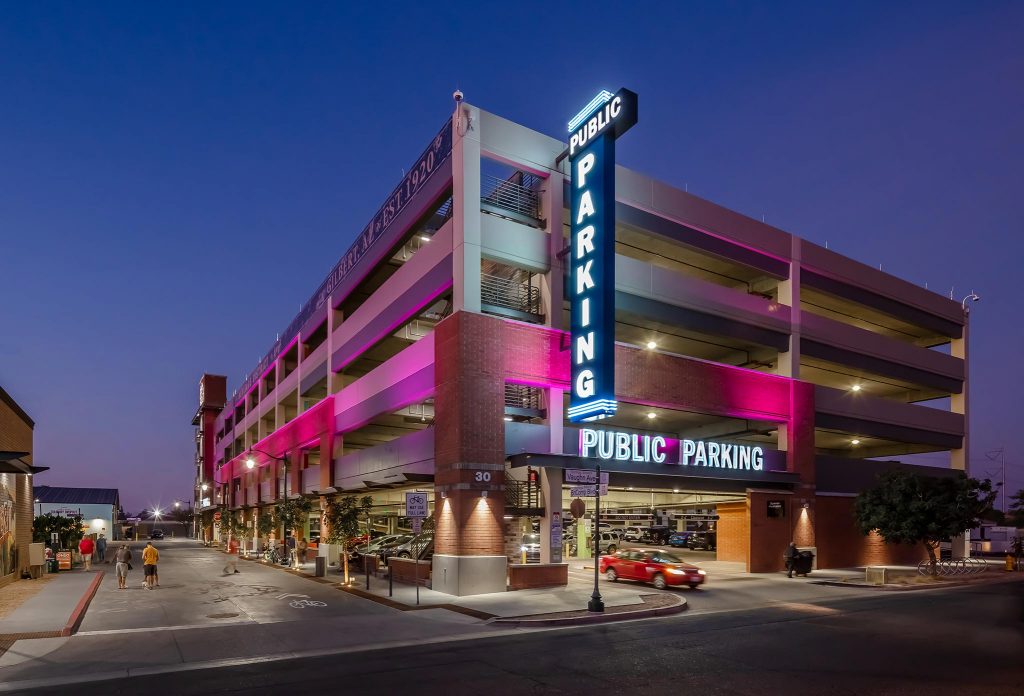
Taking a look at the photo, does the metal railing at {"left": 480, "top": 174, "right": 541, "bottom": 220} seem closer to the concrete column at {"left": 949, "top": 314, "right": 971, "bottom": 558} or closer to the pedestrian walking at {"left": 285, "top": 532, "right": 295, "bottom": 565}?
the pedestrian walking at {"left": 285, "top": 532, "right": 295, "bottom": 565}

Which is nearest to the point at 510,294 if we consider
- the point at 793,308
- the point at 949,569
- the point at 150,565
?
the point at 793,308

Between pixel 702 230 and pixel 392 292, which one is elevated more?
pixel 702 230

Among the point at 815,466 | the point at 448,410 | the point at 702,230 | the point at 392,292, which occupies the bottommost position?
the point at 815,466

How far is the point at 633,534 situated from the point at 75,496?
98.7 meters

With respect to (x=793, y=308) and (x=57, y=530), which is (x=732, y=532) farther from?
(x=57, y=530)

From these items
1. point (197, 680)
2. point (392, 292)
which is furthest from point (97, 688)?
point (392, 292)

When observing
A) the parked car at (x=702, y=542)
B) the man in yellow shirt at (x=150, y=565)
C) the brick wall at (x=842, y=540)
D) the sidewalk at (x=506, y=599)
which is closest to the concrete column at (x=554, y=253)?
the sidewalk at (x=506, y=599)

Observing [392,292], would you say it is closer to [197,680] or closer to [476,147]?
[476,147]

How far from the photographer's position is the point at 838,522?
4166 centimetres

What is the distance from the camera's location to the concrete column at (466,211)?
2980cm

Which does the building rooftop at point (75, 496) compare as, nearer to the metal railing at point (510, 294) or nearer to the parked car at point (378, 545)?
the parked car at point (378, 545)

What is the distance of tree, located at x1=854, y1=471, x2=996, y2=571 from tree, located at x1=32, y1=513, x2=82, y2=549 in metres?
43.0

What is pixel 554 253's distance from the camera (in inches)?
1251

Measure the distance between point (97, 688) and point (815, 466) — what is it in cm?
3665
